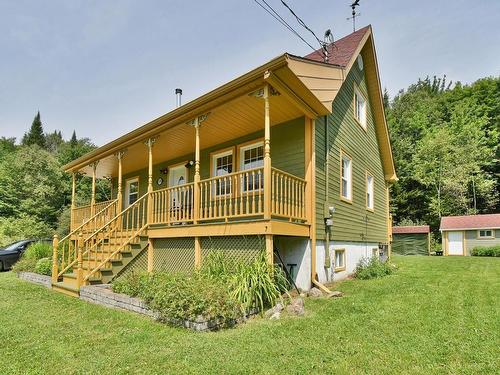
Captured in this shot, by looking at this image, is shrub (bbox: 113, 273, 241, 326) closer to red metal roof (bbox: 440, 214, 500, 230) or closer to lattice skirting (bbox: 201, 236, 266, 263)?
lattice skirting (bbox: 201, 236, 266, 263)

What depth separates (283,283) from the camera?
6.63 metres

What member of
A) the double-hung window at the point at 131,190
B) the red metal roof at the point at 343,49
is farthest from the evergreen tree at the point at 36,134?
the red metal roof at the point at 343,49

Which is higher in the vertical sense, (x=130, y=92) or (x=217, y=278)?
(x=130, y=92)

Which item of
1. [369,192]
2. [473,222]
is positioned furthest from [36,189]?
[473,222]

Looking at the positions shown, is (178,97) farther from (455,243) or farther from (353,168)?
(455,243)

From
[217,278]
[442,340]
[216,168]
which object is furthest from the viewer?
[216,168]

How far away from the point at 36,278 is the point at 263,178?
7.48 metres

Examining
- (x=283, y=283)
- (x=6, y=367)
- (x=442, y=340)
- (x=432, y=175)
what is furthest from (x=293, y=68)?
(x=432, y=175)

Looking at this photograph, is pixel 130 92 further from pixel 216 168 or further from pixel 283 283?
pixel 283 283

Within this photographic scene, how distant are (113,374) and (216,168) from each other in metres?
7.59

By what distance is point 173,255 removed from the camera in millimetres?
8258

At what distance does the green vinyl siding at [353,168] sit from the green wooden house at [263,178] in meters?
0.06

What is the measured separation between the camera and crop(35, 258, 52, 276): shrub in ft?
33.6

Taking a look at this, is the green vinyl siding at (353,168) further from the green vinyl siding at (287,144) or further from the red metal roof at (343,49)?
the red metal roof at (343,49)
